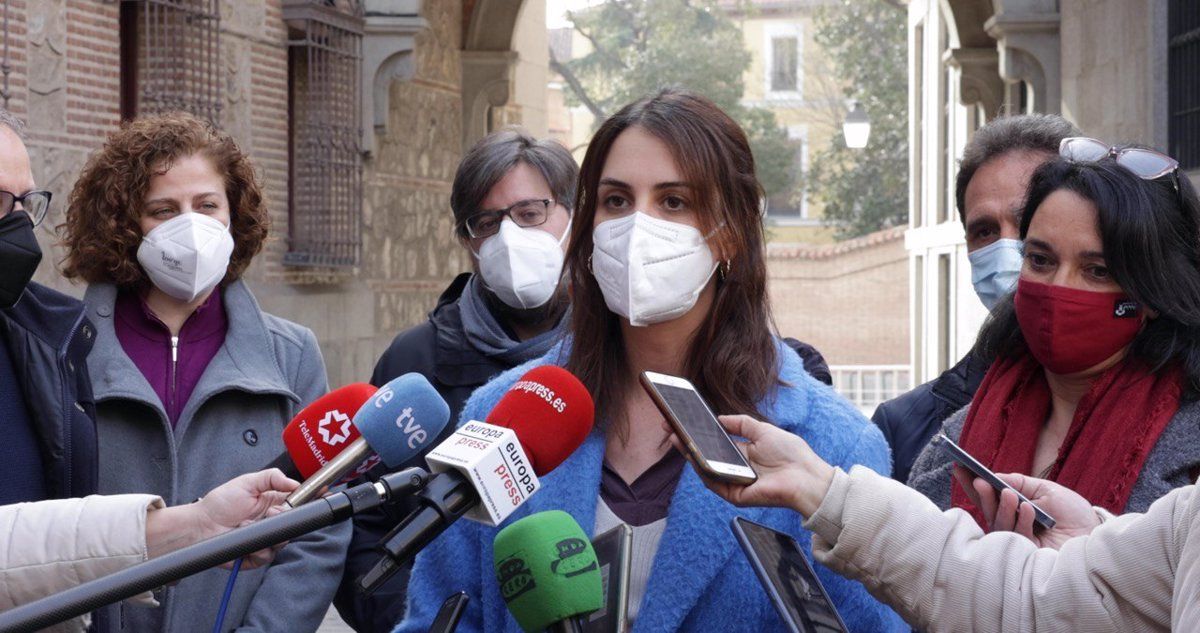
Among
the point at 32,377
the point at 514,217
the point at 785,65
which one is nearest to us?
the point at 32,377

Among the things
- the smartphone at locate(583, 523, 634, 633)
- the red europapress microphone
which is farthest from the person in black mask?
the smartphone at locate(583, 523, 634, 633)

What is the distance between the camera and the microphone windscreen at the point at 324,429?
264cm

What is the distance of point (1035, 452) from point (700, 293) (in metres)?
0.76

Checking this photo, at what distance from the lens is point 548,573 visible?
2203 mm

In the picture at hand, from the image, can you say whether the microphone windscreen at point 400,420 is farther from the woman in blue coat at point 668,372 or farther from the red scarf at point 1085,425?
the red scarf at point 1085,425

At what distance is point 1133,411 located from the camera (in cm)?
302

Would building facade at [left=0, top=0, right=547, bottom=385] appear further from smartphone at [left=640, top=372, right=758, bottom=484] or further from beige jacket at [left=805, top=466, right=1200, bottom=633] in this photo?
beige jacket at [left=805, top=466, right=1200, bottom=633]

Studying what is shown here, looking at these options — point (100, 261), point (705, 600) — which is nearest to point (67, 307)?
point (100, 261)

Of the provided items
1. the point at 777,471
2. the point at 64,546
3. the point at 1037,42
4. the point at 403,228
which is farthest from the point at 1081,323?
the point at 403,228

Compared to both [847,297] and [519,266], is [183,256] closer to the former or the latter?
[519,266]

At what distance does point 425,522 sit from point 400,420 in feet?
1.31

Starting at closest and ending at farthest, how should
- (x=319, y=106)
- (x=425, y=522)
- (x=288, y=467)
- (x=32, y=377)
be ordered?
(x=425, y=522) < (x=288, y=467) < (x=32, y=377) < (x=319, y=106)

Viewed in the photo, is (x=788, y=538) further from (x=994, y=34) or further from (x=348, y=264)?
(x=994, y=34)

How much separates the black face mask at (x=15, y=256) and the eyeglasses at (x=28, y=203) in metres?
0.02
